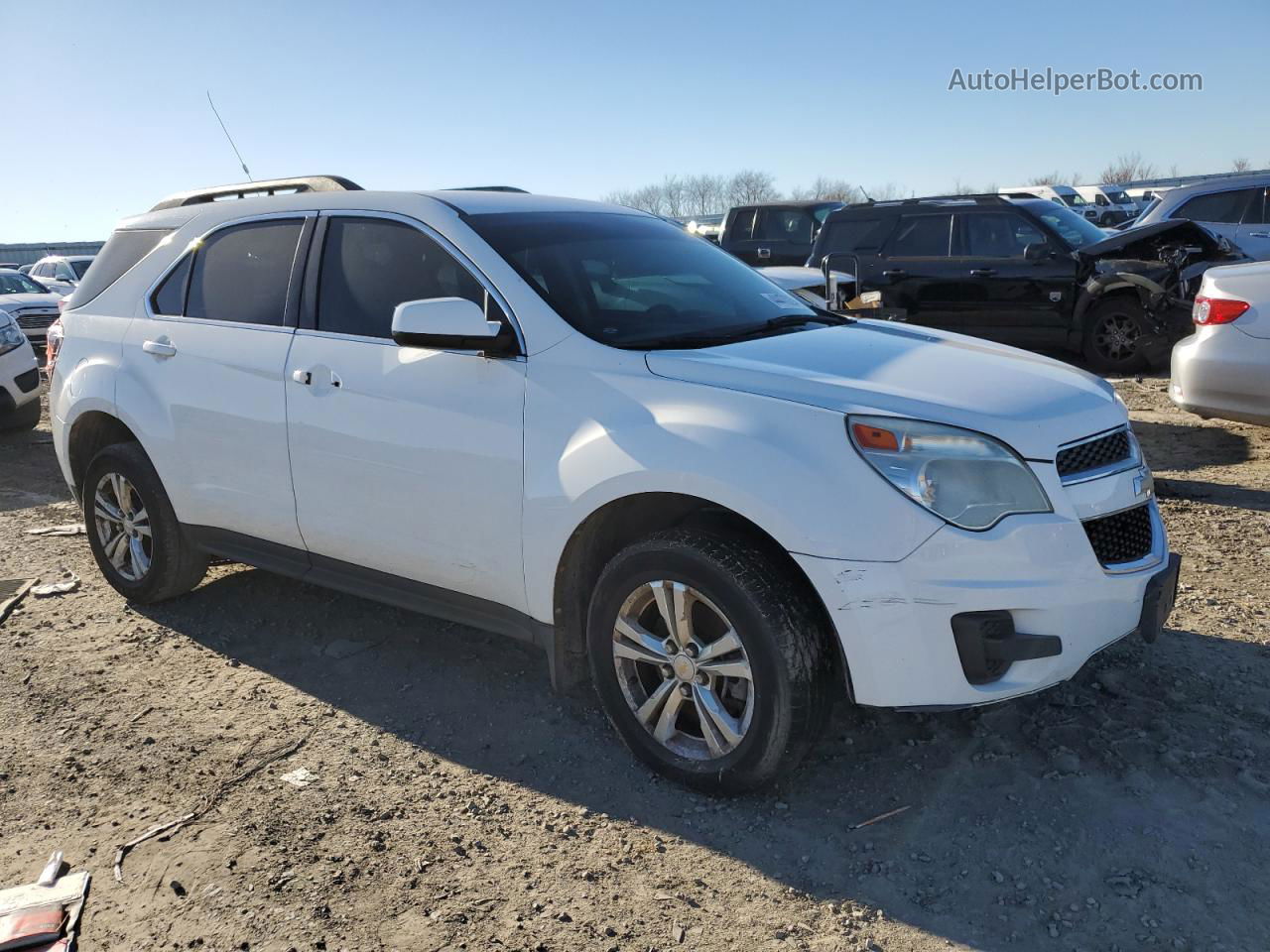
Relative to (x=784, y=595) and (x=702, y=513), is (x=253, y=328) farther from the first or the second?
(x=784, y=595)

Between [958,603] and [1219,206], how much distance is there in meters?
12.0

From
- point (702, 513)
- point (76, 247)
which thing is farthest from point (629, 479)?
point (76, 247)

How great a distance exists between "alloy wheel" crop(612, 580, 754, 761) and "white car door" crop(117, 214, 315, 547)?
1588 millimetres

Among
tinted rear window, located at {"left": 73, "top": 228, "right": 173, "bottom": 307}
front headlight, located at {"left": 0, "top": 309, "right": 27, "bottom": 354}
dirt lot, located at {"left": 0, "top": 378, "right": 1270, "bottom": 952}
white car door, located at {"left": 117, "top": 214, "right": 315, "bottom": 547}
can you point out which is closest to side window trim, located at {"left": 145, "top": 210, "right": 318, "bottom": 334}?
white car door, located at {"left": 117, "top": 214, "right": 315, "bottom": 547}

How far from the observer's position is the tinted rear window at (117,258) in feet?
16.2

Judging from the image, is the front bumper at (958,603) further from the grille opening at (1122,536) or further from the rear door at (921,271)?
the rear door at (921,271)

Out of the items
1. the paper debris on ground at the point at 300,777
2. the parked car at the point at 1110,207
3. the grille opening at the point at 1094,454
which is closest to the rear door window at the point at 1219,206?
the grille opening at the point at 1094,454

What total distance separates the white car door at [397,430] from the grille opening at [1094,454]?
1.63 meters

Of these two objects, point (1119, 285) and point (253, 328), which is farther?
point (1119, 285)

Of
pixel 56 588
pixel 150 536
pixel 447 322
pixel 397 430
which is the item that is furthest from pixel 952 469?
pixel 56 588

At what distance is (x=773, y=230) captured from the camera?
55.5 ft

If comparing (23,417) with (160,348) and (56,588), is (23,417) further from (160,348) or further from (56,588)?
(160,348)

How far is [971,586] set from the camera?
9.18 feet

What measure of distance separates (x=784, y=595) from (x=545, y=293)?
52.8 inches
